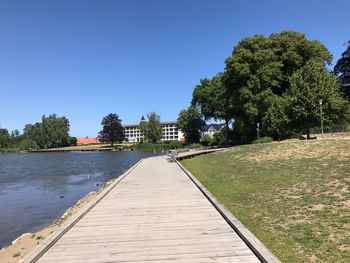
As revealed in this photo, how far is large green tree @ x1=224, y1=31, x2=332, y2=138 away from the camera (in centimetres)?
4888

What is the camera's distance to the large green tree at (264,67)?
48.9 metres

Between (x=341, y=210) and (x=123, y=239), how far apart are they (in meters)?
5.05

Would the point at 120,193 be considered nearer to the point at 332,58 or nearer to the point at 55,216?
the point at 55,216

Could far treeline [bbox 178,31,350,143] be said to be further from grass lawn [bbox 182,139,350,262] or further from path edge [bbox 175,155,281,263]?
path edge [bbox 175,155,281,263]

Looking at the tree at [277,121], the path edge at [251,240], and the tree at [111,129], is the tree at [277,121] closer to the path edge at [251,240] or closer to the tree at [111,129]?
the path edge at [251,240]

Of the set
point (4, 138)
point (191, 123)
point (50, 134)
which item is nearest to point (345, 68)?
point (191, 123)

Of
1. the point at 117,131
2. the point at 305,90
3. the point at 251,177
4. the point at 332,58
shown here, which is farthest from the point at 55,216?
the point at 117,131

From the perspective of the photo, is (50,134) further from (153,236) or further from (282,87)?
(153,236)

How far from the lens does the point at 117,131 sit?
142 metres

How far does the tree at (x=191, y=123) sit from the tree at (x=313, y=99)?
56.5 m

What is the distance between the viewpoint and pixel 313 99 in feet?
129

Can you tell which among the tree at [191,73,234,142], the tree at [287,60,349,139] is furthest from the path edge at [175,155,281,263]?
the tree at [191,73,234,142]

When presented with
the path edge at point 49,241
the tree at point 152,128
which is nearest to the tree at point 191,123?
the tree at point 152,128

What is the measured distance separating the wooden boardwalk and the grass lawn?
85 centimetres
